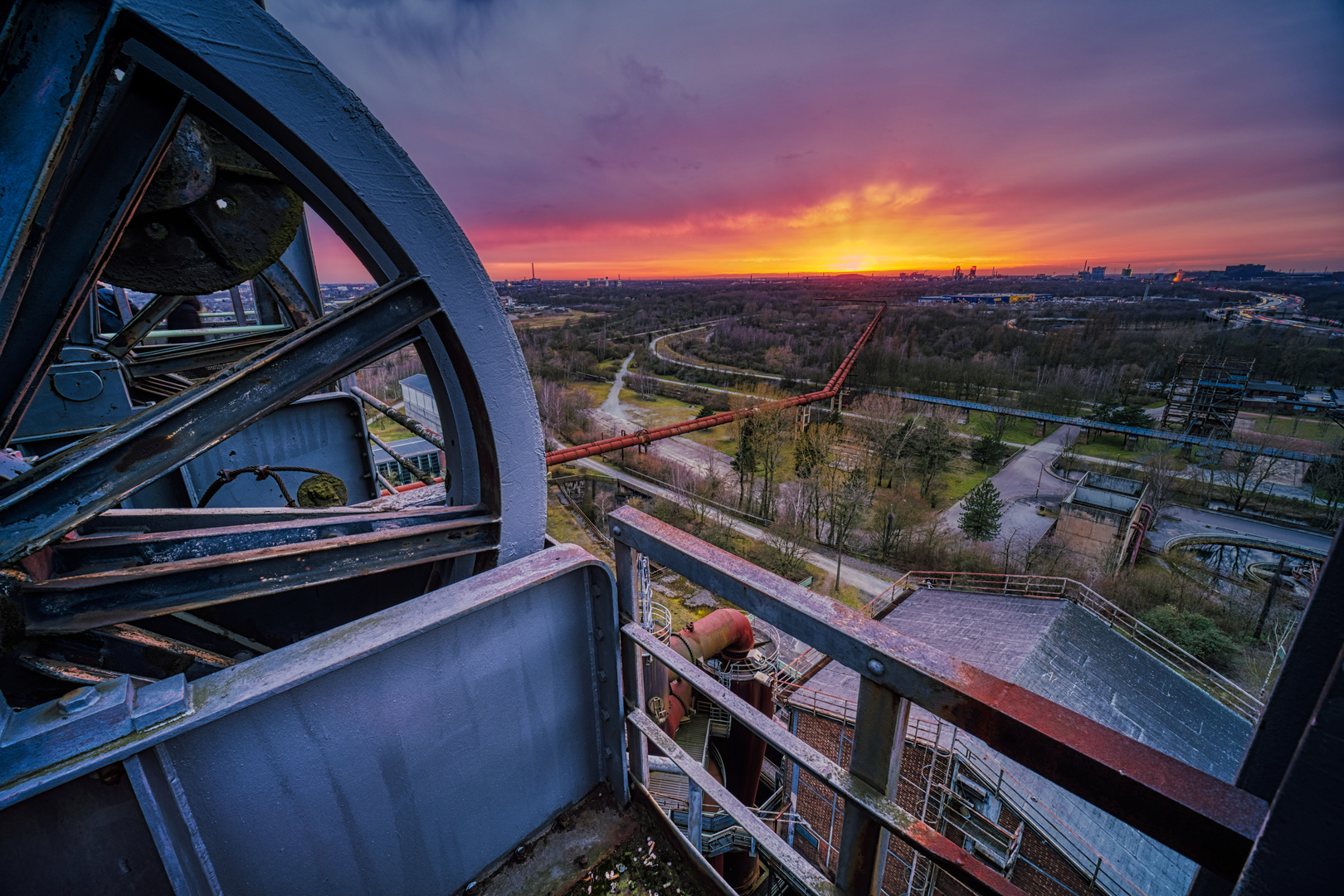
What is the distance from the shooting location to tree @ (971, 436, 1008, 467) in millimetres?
33094

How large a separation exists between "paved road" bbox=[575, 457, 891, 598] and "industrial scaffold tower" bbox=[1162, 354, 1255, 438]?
29.9m

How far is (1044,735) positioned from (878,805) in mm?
618

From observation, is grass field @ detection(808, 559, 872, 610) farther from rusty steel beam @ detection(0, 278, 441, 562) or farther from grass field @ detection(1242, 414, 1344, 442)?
grass field @ detection(1242, 414, 1344, 442)

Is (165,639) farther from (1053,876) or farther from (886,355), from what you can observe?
(886,355)

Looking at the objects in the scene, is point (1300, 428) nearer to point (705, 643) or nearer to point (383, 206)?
point (705, 643)

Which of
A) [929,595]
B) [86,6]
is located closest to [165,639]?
[86,6]

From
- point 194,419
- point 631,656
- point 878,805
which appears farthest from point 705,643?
point 194,419

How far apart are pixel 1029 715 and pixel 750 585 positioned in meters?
0.79

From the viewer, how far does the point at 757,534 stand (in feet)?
86.0

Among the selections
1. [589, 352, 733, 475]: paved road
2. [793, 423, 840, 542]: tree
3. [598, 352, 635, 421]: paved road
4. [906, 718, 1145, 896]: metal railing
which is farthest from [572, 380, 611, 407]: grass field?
[906, 718, 1145, 896]: metal railing

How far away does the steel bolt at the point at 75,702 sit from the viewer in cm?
140

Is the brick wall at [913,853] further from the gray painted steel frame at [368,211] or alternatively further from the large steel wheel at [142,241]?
the large steel wheel at [142,241]

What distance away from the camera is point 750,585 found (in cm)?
175

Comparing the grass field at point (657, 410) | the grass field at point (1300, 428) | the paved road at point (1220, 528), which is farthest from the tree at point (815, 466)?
the grass field at point (1300, 428)
